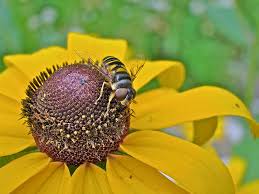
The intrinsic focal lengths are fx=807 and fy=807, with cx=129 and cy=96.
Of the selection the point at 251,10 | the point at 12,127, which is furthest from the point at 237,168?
the point at 12,127

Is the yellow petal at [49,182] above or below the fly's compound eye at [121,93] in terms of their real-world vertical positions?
below

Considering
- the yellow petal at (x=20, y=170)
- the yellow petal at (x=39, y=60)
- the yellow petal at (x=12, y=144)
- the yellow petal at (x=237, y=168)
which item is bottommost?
the yellow petal at (x=237, y=168)

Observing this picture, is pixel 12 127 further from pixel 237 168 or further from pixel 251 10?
pixel 251 10

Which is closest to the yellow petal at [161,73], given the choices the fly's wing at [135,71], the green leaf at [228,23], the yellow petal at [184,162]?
the fly's wing at [135,71]

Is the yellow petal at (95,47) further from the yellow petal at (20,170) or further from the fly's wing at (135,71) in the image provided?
the yellow petal at (20,170)

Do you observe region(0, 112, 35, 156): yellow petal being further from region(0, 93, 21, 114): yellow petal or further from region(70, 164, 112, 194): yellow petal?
region(70, 164, 112, 194): yellow petal
